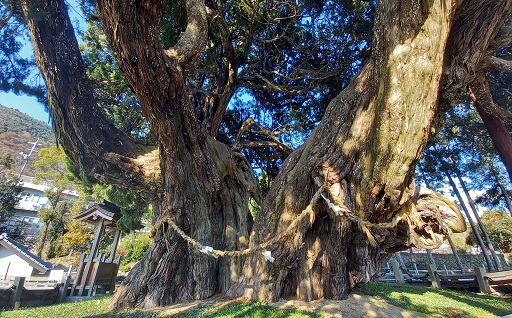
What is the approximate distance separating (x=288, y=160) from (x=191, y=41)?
241cm

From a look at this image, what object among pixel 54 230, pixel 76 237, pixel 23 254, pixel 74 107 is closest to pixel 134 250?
pixel 76 237

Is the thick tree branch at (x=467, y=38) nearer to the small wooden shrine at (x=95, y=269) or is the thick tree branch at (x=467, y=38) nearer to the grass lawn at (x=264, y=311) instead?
the grass lawn at (x=264, y=311)

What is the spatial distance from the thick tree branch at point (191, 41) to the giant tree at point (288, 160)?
2 centimetres

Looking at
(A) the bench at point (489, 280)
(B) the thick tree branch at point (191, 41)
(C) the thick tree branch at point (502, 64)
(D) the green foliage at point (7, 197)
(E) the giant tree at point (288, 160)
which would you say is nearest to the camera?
(E) the giant tree at point (288, 160)

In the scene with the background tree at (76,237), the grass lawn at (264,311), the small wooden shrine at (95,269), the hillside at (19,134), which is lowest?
the grass lawn at (264,311)

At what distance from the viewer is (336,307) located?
3740 millimetres

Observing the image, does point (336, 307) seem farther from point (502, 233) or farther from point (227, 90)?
point (502, 233)

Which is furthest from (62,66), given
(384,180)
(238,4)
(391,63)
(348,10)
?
(348,10)

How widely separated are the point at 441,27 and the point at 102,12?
336cm

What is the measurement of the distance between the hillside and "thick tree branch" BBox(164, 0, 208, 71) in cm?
4981

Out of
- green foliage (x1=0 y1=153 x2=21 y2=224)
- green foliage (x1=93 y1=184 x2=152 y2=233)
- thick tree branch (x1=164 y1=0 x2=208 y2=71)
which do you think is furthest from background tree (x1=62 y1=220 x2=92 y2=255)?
thick tree branch (x1=164 y1=0 x2=208 y2=71)

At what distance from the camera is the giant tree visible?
2.92 metres

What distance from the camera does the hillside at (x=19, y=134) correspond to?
47606 mm

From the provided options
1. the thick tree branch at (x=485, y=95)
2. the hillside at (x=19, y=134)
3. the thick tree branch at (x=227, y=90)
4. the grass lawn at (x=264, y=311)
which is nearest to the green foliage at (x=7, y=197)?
the grass lawn at (x=264, y=311)
